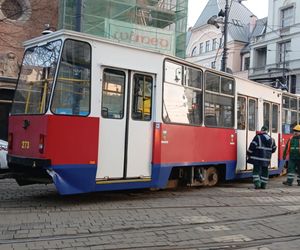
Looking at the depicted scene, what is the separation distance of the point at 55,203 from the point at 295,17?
47.9 m

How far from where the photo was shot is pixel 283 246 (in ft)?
22.9

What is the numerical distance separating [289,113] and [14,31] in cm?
1460

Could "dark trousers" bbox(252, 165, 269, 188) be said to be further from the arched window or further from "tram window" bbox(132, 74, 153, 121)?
the arched window

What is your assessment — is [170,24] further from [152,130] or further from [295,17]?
[295,17]

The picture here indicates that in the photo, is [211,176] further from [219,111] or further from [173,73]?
[173,73]

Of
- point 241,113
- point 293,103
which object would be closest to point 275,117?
point 293,103

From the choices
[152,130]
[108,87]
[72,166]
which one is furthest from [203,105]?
[72,166]

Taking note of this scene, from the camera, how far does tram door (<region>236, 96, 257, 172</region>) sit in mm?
13422

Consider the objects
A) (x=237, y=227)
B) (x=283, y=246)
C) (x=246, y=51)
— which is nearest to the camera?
(x=283, y=246)

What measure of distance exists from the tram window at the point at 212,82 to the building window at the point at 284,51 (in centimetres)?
4117

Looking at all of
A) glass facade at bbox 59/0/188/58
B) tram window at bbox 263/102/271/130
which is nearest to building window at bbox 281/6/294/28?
glass facade at bbox 59/0/188/58

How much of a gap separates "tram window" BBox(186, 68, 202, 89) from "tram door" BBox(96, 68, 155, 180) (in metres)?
1.33

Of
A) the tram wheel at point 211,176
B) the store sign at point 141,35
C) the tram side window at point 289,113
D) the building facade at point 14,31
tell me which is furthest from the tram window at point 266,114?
the building facade at point 14,31

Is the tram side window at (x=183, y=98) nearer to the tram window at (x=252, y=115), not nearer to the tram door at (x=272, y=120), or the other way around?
the tram window at (x=252, y=115)
